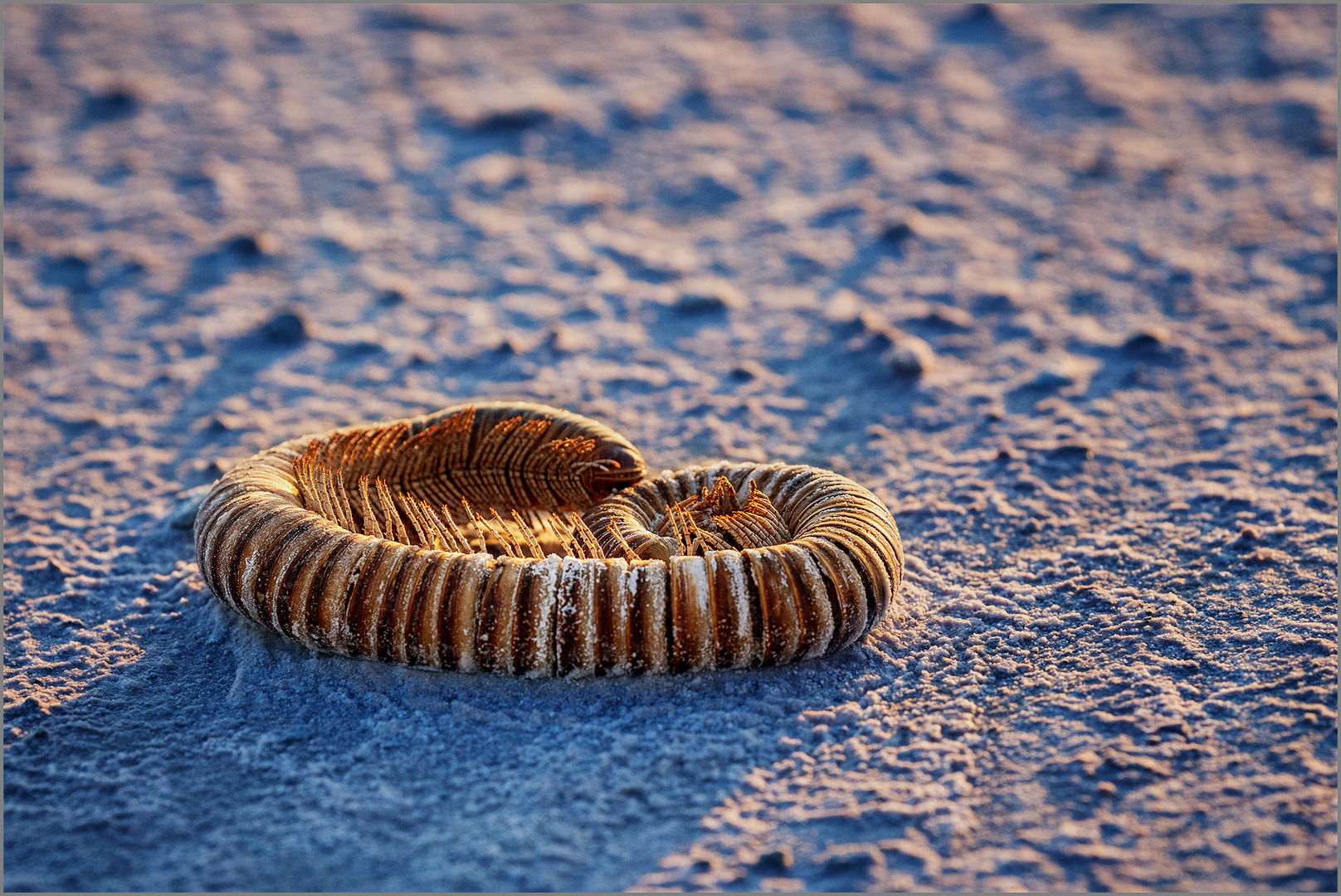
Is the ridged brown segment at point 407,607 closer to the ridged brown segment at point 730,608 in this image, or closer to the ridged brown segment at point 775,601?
the ridged brown segment at point 730,608

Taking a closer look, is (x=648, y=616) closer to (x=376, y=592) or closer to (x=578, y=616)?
(x=578, y=616)

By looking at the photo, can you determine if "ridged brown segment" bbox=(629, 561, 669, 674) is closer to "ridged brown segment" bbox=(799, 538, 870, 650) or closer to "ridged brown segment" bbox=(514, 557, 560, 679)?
"ridged brown segment" bbox=(514, 557, 560, 679)

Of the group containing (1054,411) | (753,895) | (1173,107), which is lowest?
(753,895)

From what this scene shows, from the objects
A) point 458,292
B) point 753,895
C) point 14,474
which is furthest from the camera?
point 458,292

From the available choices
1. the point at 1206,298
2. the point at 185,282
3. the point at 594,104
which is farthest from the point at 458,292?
the point at 1206,298

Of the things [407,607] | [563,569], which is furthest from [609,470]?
[407,607]

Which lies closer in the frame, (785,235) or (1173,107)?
(785,235)

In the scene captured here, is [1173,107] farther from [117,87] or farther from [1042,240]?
[117,87]

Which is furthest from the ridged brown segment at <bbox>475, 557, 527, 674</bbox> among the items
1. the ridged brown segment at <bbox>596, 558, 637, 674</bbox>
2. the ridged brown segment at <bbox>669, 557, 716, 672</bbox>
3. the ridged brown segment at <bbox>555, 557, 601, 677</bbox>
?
the ridged brown segment at <bbox>669, 557, 716, 672</bbox>
